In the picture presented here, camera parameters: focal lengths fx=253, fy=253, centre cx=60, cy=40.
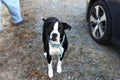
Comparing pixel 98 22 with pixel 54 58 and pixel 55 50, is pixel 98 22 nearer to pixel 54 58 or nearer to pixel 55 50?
pixel 54 58

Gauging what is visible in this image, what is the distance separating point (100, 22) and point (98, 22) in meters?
0.05

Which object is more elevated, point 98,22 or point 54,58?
point 98,22

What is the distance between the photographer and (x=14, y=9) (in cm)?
581

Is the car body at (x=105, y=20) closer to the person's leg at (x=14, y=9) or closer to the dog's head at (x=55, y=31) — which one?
the dog's head at (x=55, y=31)

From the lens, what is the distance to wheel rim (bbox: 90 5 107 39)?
4618 millimetres

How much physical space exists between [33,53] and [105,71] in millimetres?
1421

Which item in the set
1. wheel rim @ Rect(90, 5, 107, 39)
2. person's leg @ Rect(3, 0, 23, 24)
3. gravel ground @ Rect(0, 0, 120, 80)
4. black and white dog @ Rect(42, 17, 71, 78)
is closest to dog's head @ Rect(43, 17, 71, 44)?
black and white dog @ Rect(42, 17, 71, 78)

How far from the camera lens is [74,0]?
285 inches

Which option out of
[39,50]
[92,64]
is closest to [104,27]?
[92,64]

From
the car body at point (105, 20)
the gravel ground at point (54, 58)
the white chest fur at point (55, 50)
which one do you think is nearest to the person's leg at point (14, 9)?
Answer: the gravel ground at point (54, 58)

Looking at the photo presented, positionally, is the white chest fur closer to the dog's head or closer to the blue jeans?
the dog's head

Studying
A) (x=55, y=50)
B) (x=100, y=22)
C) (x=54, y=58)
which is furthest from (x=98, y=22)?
(x=55, y=50)

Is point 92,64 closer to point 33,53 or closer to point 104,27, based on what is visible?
point 104,27

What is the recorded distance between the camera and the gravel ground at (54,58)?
4.21m
